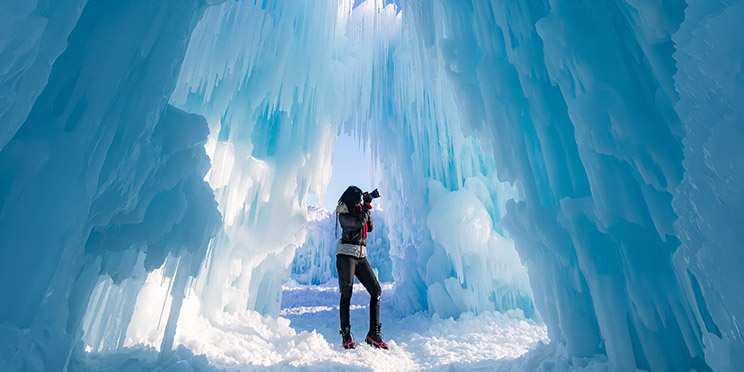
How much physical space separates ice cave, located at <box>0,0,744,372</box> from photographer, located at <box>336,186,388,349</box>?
0.28 meters

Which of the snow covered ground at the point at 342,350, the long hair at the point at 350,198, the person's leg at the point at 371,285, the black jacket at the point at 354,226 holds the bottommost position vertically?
the snow covered ground at the point at 342,350

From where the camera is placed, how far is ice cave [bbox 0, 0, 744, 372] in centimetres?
150

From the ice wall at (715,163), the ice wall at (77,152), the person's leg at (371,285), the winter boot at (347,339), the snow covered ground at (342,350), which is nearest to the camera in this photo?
the ice wall at (715,163)

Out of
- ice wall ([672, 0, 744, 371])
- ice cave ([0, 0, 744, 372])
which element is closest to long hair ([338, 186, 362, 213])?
ice cave ([0, 0, 744, 372])

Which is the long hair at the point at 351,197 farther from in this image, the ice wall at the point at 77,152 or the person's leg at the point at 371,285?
the ice wall at the point at 77,152

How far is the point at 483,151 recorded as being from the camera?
4.05 meters

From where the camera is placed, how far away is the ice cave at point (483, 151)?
1505mm

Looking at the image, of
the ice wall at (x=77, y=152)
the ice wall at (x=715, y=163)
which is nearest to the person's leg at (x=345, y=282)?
the ice wall at (x=77, y=152)

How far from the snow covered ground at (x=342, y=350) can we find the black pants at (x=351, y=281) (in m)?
0.40

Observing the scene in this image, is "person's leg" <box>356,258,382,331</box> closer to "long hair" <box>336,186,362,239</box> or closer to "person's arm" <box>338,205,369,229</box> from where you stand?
"person's arm" <box>338,205,369,229</box>

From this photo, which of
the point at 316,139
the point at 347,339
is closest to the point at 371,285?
the point at 347,339

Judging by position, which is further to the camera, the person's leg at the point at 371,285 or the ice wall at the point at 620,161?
the person's leg at the point at 371,285

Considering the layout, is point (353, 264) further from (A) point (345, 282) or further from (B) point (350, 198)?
(B) point (350, 198)

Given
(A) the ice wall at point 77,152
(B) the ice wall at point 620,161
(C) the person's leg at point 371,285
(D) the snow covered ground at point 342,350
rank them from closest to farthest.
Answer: (B) the ice wall at point 620,161, (A) the ice wall at point 77,152, (D) the snow covered ground at point 342,350, (C) the person's leg at point 371,285
